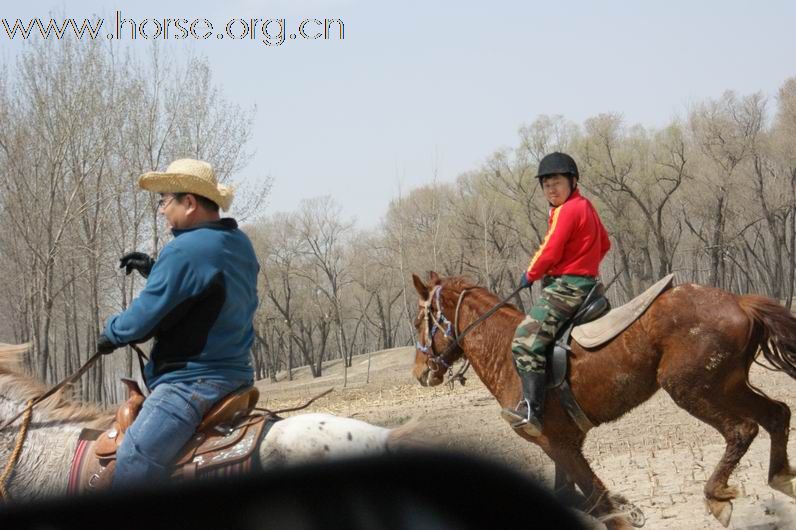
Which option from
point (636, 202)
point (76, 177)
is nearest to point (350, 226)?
point (636, 202)

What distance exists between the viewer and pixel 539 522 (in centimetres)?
179

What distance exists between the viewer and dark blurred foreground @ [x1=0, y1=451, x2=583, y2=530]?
1.77m

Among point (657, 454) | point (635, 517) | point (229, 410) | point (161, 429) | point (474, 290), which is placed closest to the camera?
point (161, 429)

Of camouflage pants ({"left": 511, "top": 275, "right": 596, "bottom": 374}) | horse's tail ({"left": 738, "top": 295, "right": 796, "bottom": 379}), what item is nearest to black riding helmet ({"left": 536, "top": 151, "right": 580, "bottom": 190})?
camouflage pants ({"left": 511, "top": 275, "right": 596, "bottom": 374})

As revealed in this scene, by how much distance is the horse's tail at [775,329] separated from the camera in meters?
6.29

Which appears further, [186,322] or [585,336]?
[585,336]

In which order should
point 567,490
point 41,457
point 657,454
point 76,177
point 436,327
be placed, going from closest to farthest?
point 41,457
point 567,490
point 436,327
point 657,454
point 76,177

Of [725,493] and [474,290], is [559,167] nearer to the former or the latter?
[474,290]

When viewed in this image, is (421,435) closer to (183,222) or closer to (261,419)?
(261,419)

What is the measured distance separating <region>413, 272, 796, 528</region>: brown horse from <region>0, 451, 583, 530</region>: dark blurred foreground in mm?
4359

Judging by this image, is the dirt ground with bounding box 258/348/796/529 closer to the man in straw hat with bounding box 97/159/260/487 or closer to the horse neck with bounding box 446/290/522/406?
the horse neck with bounding box 446/290/522/406

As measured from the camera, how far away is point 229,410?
3.89 metres

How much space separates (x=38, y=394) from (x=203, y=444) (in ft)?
3.41

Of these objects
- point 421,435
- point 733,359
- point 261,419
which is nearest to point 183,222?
point 261,419
